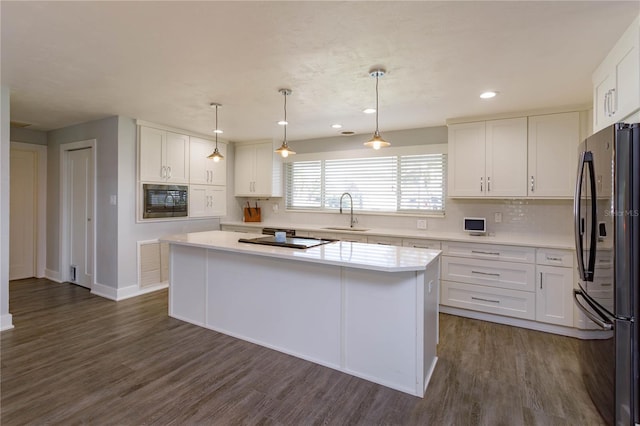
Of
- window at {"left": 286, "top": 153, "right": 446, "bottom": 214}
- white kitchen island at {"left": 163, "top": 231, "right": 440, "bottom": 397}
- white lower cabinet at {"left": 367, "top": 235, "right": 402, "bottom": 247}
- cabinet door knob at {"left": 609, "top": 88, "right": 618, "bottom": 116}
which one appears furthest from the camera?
window at {"left": 286, "top": 153, "right": 446, "bottom": 214}

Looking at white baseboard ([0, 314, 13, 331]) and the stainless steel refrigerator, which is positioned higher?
the stainless steel refrigerator

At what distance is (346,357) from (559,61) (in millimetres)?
2724

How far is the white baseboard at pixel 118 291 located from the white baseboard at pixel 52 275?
1048 millimetres

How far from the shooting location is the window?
457 cm

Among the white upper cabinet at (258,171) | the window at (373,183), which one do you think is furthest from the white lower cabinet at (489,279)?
the white upper cabinet at (258,171)

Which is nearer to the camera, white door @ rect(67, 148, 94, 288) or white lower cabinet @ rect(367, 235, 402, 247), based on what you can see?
white lower cabinet @ rect(367, 235, 402, 247)

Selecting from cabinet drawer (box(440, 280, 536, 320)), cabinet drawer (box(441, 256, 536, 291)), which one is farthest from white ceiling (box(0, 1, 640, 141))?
cabinet drawer (box(440, 280, 536, 320))

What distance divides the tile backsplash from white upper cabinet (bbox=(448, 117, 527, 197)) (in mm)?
318

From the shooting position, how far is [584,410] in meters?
2.10

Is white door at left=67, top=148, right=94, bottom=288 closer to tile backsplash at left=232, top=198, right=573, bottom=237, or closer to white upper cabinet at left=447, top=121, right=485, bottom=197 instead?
tile backsplash at left=232, top=198, right=573, bottom=237

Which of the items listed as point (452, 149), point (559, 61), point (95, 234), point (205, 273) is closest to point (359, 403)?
point (205, 273)

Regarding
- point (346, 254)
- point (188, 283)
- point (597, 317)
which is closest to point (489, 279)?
point (597, 317)

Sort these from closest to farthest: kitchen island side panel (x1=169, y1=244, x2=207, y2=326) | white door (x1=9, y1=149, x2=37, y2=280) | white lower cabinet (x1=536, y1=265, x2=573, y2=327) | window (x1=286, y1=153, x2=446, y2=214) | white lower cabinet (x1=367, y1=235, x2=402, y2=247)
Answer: white lower cabinet (x1=536, y1=265, x2=573, y2=327), kitchen island side panel (x1=169, y1=244, x2=207, y2=326), white lower cabinet (x1=367, y1=235, x2=402, y2=247), window (x1=286, y1=153, x2=446, y2=214), white door (x1=9, y1=149, x2=37, y2=280)

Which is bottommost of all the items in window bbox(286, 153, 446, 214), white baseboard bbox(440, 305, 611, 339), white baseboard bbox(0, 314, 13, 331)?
white baseboard bbox(440, 305, 611, 339)
